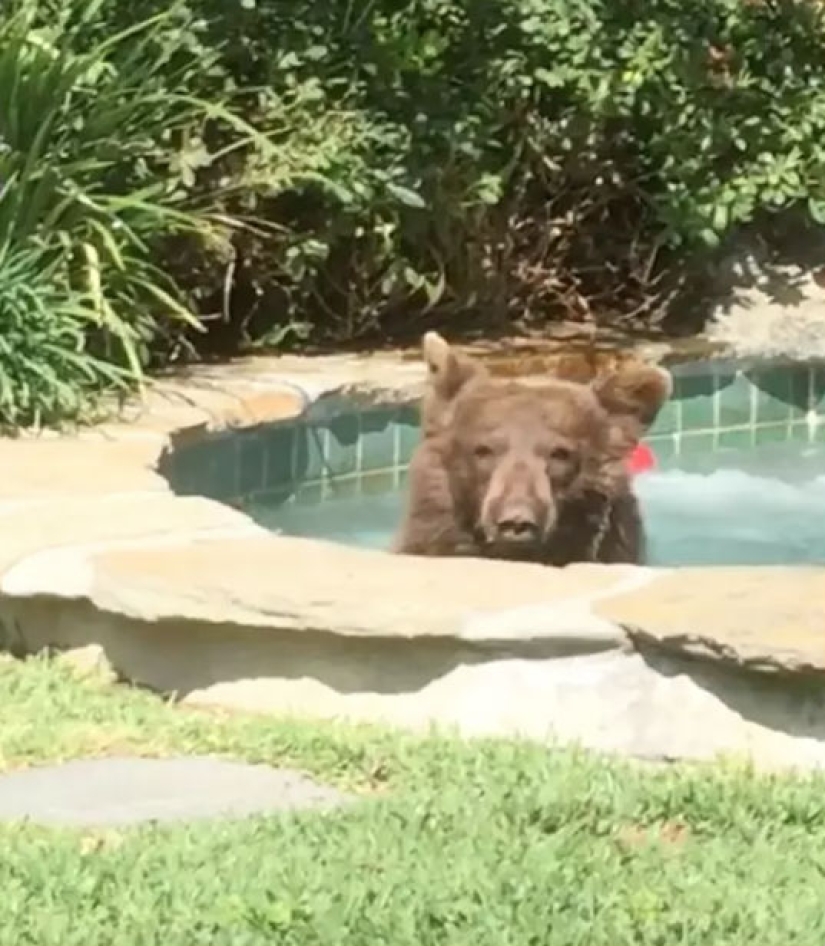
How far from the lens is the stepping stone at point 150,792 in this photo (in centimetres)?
454

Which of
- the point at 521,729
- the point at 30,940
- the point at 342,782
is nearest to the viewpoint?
the point at 30,940

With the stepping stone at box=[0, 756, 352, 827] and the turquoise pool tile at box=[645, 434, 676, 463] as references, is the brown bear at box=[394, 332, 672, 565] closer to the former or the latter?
the stepping stone at box=[0, 756, 352, 827]

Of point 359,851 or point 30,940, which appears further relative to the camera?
point 359,851

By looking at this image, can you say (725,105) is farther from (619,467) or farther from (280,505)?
(619,467)

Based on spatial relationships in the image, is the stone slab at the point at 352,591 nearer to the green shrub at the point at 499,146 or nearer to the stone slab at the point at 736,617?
the stone slab at the point at 736,617

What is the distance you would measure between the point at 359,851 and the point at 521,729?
→ 0.97 metres

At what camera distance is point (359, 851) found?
166 inches

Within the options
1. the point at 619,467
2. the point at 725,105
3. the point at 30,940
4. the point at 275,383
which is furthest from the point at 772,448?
the point at 30,940

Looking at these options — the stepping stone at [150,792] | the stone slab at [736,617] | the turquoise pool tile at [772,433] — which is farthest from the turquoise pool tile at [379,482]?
the stepping stone at [150,792]

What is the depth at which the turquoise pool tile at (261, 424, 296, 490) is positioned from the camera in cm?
884

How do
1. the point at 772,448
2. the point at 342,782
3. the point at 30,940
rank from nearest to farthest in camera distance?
1. the point at 30,940
2. the point at 342,782
3. the point at 772,448

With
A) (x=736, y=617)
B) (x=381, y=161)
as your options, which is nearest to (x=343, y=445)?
(x=381, y=161)

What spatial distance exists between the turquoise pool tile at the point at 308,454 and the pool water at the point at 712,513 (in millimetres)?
114

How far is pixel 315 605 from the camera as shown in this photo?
5.21 meters
